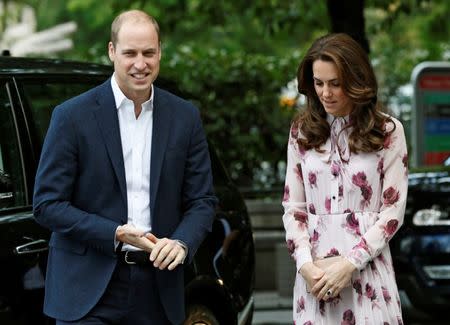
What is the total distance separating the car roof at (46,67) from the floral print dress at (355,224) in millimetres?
1479

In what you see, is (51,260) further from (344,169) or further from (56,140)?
(344,169)

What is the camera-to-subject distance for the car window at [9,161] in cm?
518

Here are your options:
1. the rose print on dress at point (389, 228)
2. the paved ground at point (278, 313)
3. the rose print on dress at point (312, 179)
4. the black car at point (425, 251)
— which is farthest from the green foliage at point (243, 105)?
the rose print on dress at point (389, 228)

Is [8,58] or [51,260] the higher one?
[8,58]

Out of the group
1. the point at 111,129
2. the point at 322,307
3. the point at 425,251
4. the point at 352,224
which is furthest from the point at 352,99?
the point at 425,251

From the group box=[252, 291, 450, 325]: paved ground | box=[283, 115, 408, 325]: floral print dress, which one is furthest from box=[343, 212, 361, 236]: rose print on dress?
box=[252, 291, 450, 325]: paved ground

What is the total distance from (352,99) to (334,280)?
2.20 feet

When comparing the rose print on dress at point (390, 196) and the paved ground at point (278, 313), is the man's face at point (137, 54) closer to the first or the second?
the rose print on dress at point (390, 196)

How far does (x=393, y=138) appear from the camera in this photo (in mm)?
4621

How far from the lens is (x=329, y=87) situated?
4.55m

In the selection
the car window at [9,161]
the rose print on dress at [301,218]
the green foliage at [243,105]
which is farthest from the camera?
the green foliage at [243,105]

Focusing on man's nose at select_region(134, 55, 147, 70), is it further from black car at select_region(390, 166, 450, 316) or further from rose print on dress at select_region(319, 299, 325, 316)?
black car at select_region(390, 166, 450, 316)

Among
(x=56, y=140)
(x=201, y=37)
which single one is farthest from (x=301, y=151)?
(x=201, y=37)

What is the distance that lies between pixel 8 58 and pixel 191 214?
158 cm
